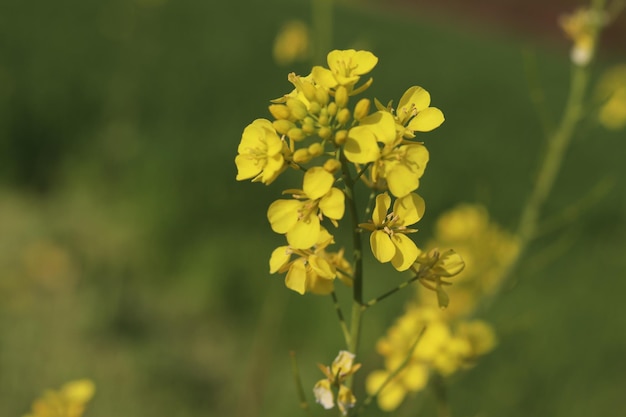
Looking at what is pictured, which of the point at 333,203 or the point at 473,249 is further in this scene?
the point at 473,249

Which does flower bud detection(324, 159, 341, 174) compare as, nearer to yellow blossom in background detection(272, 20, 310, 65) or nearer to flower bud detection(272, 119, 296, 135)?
flower bud detection(272, 119, 296, 135)

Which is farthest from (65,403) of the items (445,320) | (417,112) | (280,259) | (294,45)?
Answer: (294,45)

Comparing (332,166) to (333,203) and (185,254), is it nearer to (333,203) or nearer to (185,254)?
(333,203)

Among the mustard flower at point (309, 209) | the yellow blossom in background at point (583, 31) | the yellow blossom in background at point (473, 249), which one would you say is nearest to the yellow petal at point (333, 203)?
the mustard flower at point (309, 209)

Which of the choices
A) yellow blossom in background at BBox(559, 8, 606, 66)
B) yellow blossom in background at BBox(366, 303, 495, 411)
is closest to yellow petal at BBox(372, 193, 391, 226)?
yellow blossom in background at BBox(366, 303, 495, 411)

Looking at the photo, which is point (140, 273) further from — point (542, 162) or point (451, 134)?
point (451, 134)
